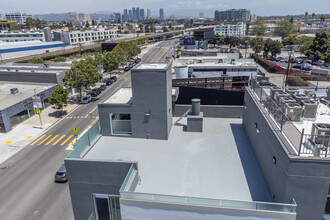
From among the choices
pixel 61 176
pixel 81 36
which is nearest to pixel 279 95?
pixel 61 176

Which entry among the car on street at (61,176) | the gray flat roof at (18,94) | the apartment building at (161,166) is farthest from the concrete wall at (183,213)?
the gray flat roof at (18,94)

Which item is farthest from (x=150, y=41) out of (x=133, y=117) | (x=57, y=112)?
(x=133, y=117)

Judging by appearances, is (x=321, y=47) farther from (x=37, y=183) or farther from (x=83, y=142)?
(x=37, y=183)

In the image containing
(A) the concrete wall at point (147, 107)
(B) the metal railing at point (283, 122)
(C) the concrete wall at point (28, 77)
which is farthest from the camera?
(C) the concrete wall at point (28, 77)

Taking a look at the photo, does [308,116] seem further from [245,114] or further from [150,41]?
[150,41]

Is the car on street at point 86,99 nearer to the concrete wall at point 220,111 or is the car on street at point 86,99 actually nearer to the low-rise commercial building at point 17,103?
the low-rise commercial building at point 17,103

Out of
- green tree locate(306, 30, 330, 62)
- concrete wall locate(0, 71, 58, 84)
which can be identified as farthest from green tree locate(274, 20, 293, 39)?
concrete wall locate(0, 71, 58, 84)
